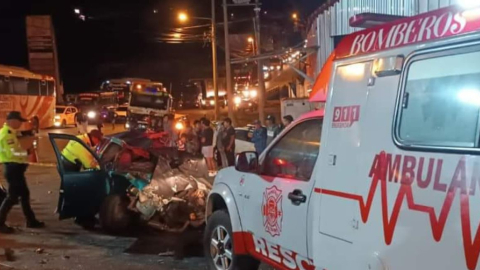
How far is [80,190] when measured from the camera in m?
9.20

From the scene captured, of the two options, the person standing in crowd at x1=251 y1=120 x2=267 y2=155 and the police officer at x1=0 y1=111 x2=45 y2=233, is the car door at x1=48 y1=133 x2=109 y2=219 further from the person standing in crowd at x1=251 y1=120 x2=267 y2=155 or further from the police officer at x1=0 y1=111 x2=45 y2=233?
the person standing in crowd at x1=251 y1=120 x2=267 y2=155

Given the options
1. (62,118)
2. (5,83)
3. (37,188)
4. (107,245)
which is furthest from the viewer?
(62,118)

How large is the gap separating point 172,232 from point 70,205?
1.52m

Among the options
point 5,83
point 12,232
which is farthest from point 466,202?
point 5,83

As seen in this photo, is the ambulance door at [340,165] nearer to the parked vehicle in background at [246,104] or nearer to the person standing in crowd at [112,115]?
the person standing in crowd at [112,115]

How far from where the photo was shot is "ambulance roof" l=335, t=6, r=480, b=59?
3289 millimetres

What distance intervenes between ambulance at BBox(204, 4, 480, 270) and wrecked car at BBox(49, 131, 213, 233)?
13.6 ft

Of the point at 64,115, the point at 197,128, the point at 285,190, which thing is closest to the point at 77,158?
the point at 285,190

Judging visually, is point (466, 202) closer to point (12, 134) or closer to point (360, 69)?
point (360, 69)

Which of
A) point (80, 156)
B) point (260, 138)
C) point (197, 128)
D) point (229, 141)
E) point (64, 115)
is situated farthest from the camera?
point (64, 115)

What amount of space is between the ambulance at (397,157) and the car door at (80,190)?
4.74 metres

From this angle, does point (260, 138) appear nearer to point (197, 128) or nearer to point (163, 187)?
point (197, 128)

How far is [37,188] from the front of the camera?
46.3 feet

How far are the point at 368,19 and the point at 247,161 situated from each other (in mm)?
1976
